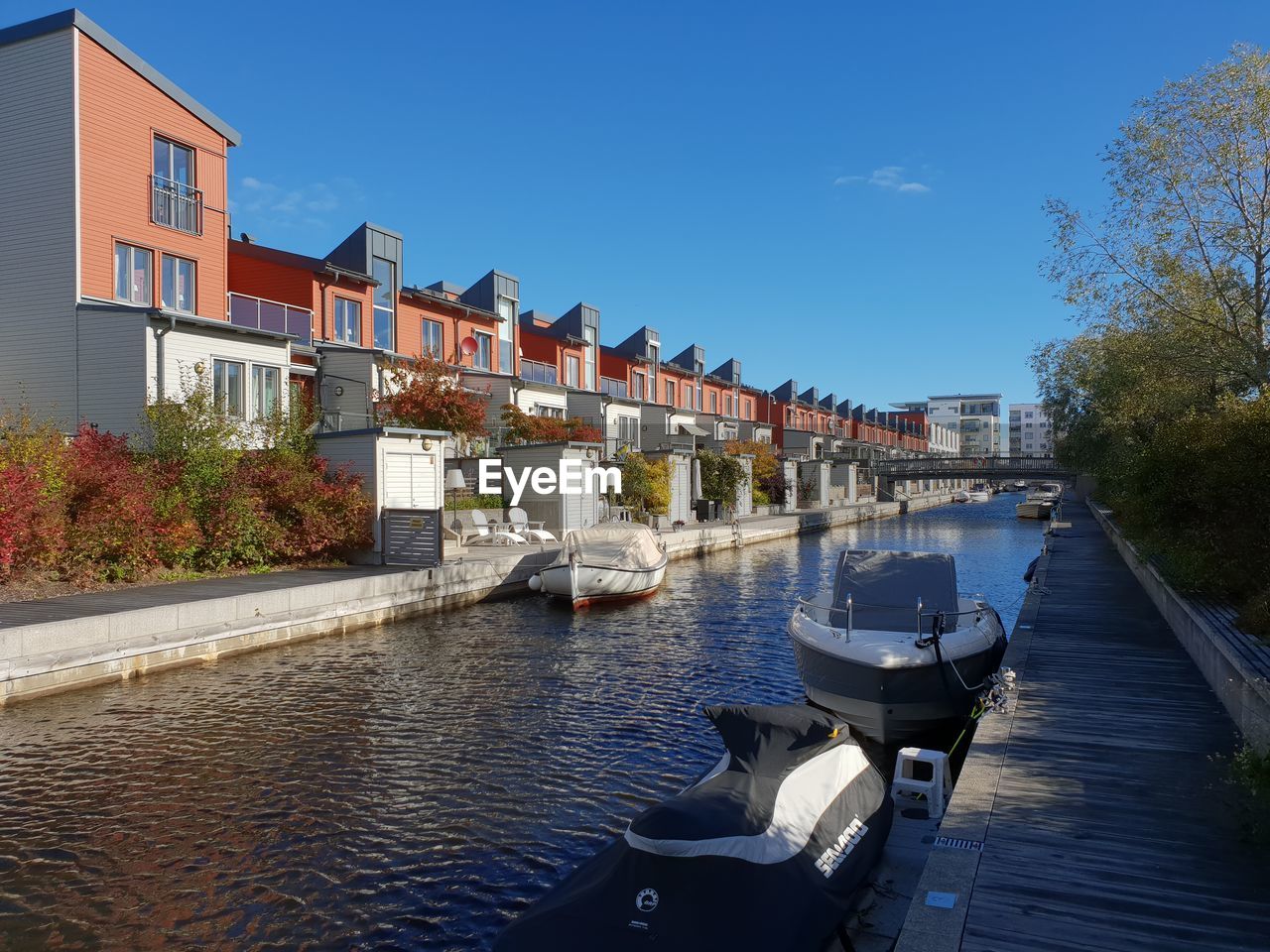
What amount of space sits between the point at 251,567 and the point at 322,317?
14.1 meters

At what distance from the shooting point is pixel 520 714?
12.5 meters

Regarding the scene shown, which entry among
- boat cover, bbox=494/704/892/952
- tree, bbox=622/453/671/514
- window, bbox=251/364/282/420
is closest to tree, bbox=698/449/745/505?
tree, bbox=622/453/671/514

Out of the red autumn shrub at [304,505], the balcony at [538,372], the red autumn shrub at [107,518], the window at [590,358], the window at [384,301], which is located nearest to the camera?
the red autumn shrub at [107,518]

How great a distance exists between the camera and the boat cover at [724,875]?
480cm

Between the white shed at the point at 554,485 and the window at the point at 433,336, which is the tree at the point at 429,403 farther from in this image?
the window at the point at 433,336

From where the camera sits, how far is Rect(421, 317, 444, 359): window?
121 ft

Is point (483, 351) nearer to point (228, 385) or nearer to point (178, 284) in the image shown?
point (178, 284)

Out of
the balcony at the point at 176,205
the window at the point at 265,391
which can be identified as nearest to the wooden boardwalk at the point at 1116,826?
the window at the point at 265,391

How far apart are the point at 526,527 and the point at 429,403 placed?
216 inches

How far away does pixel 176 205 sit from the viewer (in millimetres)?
25922

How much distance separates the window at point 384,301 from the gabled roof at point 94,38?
9432 millimetres

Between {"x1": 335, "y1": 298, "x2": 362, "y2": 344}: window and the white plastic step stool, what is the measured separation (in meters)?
29.1

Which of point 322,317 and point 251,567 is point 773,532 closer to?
point 322,317

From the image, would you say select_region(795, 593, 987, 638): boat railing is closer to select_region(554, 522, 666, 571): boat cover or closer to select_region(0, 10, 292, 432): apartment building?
select_region(554, 522, 666, 571): boat cover
